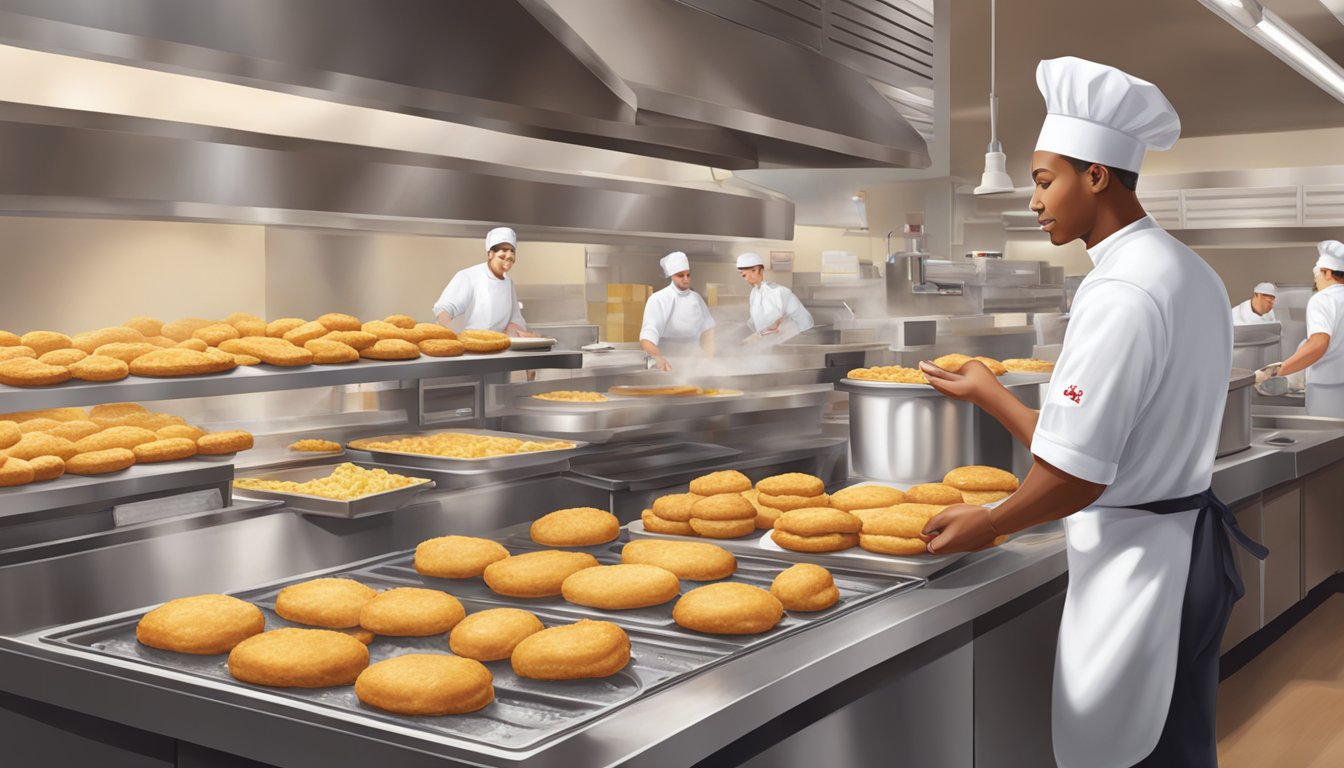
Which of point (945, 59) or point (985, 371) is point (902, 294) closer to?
point (945, 59)

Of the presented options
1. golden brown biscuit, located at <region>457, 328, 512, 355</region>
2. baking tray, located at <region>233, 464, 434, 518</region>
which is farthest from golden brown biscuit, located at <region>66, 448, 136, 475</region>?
golden brown biscuit, located at <region>457, 328, 512, 355</region>

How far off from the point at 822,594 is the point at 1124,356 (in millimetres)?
578

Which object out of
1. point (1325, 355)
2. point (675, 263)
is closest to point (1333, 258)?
point (1325, 355)

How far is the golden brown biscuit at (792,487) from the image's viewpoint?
2.18 meters

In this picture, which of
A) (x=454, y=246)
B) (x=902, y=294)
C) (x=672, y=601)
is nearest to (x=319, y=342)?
(x=672, y=601)

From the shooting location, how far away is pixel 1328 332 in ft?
18.8

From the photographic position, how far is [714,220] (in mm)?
A: 3137

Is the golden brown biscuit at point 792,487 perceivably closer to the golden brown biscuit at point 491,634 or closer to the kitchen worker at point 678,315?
the golden brown biscuit at point 491,634

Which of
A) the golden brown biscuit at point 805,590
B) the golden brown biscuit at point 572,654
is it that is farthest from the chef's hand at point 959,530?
the golden brown biscuit at point 572,654

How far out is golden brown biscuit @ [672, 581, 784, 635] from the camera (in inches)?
58.4

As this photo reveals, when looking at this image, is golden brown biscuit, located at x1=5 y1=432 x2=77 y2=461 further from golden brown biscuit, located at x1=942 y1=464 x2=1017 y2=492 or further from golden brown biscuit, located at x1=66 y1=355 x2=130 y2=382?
golden brown biscuit, located at x1=942 y1=464 x2=1017 y2=492

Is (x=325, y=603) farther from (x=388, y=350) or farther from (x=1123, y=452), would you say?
(x=1123, y=452)

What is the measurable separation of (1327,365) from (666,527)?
16.9ft

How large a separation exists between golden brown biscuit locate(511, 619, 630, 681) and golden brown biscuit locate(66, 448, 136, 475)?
39.4 inches
